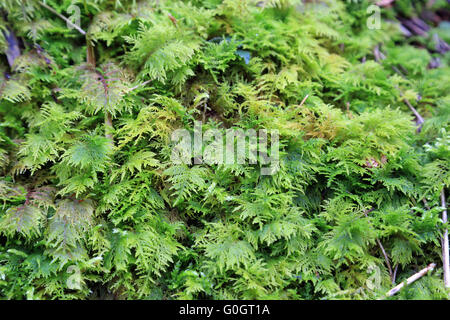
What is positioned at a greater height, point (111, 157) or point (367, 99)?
point (367, 99)

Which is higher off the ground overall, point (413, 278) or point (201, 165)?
point (201, 165)

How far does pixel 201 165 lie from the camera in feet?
6.02

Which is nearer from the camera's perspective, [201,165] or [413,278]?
[413,278]

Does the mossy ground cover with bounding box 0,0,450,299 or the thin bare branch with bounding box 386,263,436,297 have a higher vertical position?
the mossy ground cover with bounding box 0,0,450,299

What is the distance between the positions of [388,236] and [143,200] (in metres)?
1.28

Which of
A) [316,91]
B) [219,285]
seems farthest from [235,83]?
[219,285]

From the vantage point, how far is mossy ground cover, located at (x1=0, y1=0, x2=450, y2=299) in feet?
5.32

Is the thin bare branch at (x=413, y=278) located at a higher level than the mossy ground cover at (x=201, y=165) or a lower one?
lower

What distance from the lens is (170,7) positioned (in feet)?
6.89

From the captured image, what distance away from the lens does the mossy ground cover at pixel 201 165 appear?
1.62 meters

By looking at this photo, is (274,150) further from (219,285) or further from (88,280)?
(88,280)
